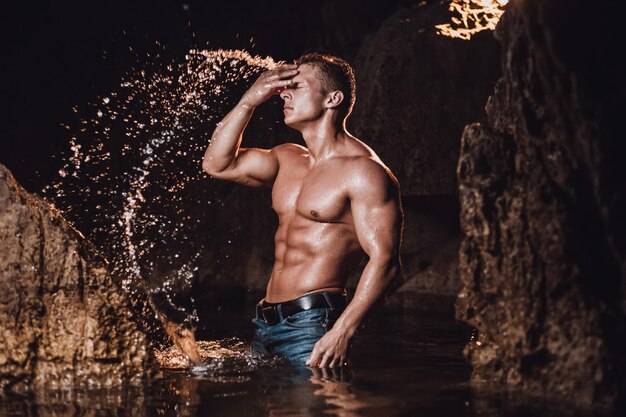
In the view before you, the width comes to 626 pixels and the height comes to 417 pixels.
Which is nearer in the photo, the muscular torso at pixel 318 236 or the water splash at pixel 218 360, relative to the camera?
the water splash at pixel 218 360

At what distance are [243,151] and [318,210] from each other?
83 cm

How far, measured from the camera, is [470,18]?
30.3 ft

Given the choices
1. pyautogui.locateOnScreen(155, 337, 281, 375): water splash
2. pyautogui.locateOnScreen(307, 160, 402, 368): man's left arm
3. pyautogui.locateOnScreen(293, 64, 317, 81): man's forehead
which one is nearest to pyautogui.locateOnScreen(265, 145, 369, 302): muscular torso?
pyautogui.locateOnScreen(307, 160, 402, 368): man's left arm

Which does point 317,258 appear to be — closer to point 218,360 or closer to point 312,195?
point 312,195

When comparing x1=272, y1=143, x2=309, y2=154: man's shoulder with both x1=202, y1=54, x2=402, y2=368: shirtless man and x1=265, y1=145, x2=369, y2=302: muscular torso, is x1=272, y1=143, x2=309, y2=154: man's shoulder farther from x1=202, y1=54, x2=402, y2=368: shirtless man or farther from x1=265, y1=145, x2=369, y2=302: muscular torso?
x1=265, y1=145, x2=369, y2=302: muscular torso

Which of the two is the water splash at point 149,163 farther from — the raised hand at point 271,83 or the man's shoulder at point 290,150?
the raised hand at point 271,83

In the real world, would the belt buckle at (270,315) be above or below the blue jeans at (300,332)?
above

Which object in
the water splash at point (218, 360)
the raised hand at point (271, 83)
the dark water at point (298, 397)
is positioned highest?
the raised hand at point (271, 83)

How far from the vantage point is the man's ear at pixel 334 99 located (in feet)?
17.0

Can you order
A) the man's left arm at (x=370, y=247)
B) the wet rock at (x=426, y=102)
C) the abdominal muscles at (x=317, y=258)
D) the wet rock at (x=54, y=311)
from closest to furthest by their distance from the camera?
the wet rock at (x=54, y=311)
the man's left arm at (x=370, y=247)
the abdominal muscles at (x=317, y=258)
the wet rock at (x=426, y=102)

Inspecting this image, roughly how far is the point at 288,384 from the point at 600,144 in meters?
2.03

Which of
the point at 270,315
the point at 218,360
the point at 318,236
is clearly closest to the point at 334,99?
the point at 318,236

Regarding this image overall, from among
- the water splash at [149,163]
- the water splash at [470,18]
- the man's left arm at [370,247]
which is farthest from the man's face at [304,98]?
the water splash at [149,163]

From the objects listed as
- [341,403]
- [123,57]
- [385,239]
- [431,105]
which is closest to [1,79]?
[123,57]
